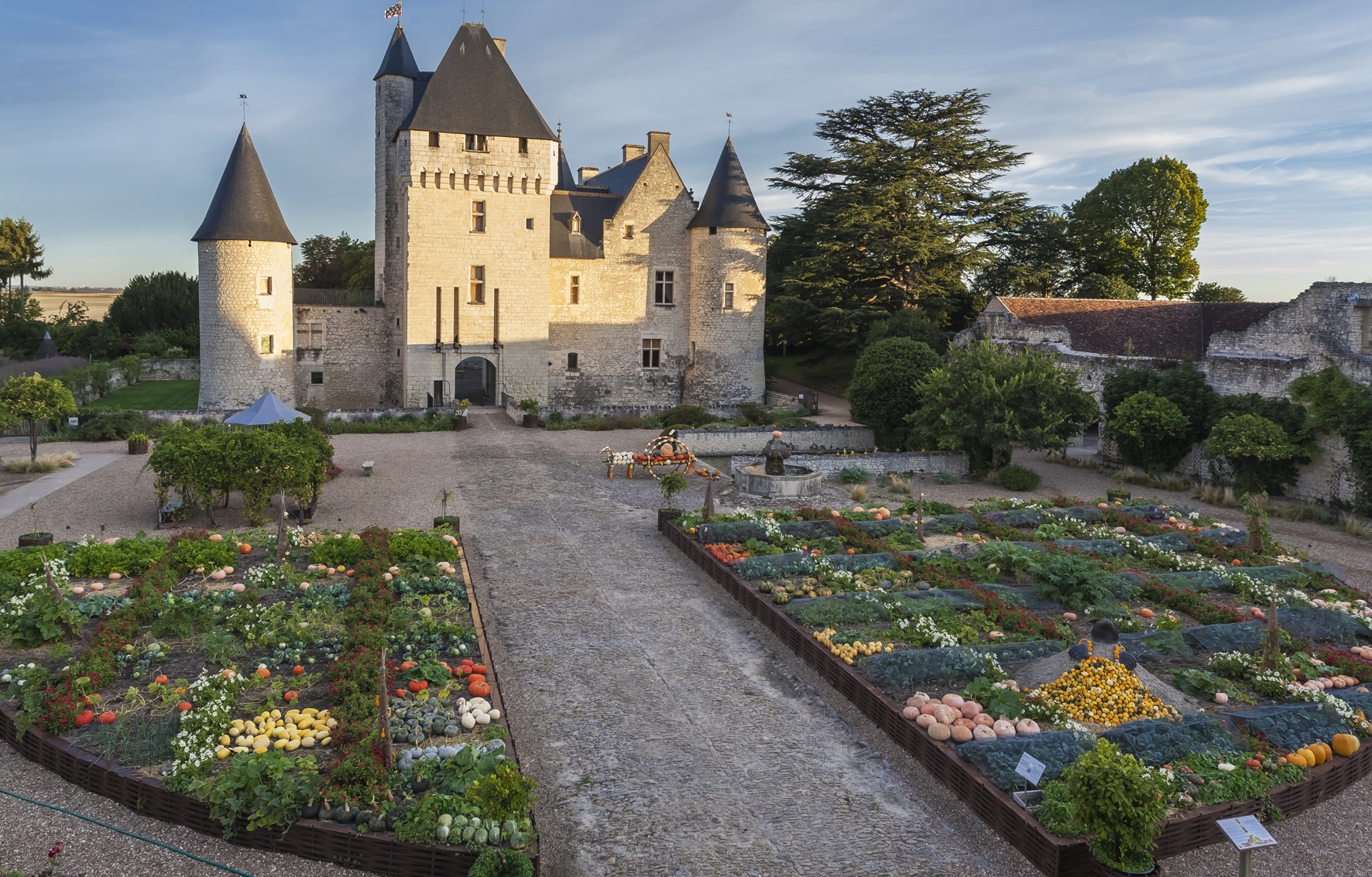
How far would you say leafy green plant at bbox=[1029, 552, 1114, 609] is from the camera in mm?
10203

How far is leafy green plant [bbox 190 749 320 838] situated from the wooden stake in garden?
1.41 ft

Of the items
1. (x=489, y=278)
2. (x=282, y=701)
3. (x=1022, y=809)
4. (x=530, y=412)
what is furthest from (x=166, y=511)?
(x=489, y=278)

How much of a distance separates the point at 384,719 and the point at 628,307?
27.8 meters

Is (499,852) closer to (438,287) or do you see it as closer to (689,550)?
(689,550)

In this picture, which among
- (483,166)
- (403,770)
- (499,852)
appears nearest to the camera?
(499,852)

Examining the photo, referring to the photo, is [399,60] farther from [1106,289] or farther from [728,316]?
[1106,289]

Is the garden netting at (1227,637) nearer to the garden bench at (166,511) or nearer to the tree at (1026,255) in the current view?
the garden bench at (166,511)

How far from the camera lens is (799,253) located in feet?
123

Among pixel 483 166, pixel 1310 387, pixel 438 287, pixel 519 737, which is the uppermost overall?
pixel 483 166

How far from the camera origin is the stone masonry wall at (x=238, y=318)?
28.5 m

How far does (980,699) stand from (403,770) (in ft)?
14.2

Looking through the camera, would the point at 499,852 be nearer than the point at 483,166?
Yes

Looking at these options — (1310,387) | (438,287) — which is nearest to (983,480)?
(1310,387)

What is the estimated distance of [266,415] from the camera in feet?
57.7
